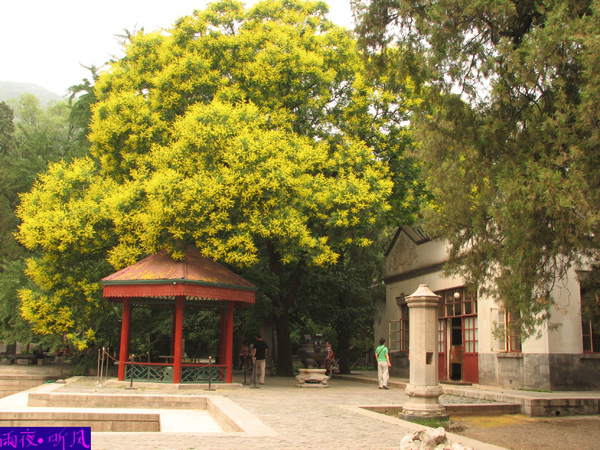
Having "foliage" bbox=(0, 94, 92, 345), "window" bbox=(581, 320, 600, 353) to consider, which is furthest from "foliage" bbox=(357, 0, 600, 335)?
"foliage" bbox=(0, 94, 92, 345)

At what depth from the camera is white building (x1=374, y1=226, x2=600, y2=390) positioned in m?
15.9

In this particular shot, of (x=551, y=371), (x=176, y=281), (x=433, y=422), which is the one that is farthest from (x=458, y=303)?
(x=176, y=281)

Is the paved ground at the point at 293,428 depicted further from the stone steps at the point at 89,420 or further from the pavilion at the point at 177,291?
the pavilion at the point at 177,291

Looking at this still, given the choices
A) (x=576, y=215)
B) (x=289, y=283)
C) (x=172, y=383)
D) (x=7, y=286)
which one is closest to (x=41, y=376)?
(x=7, y=286)

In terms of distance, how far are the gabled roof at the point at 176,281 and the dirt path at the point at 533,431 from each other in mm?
7558

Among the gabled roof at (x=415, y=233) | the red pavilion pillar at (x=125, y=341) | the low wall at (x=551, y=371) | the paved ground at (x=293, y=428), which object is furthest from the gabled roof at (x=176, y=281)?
the low wall at (x=551, y=371)

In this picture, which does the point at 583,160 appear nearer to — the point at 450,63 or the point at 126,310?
the point at 450,63

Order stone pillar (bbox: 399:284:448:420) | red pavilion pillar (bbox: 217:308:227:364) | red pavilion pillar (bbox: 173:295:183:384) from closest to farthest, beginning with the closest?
stone pillar (bbox: 399:284:448:420) < red pavilion pillar (bbox: 173:295:183:384) < red pavilion pillar (bbox: 217:308:227:364)

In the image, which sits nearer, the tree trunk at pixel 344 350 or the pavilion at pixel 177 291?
the pavilion at pixel 177 291

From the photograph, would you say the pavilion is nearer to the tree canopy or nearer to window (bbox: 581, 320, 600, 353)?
the tree canopy

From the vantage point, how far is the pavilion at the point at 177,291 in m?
16.7

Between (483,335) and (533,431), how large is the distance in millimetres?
6514

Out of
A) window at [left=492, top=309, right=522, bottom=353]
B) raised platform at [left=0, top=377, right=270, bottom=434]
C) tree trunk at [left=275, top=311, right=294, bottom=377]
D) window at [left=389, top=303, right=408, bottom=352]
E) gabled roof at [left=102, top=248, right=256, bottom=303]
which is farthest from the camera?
window at [left=389, top=303, right=408, bottom=352]

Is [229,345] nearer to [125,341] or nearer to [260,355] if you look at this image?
[260,355]
